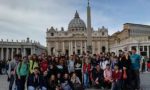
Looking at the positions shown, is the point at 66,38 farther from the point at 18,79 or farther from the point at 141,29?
the point at 18,79

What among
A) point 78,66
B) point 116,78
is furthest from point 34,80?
point 78,66

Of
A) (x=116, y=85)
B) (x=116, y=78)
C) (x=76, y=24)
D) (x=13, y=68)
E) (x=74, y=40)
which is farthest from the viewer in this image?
(x=76, y=24)

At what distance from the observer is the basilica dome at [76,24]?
152 meters

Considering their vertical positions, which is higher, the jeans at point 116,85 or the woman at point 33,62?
the woman at point 33,62

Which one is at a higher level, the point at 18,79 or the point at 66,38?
the point at 66,38

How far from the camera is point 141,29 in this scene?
13025 cm

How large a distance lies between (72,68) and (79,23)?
451 ft

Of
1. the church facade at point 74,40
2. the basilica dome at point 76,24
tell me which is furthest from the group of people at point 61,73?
the basilica dome at point 76,24

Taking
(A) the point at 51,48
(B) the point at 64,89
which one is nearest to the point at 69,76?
(B) the point at 64,89

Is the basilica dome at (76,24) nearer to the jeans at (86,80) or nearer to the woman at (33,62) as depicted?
the jeans at (86,80)

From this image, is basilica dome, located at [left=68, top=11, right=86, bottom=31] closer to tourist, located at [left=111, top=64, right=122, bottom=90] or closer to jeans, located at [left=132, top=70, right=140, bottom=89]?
jeans, located at [left=132, top=70, right=140, bottom=89]

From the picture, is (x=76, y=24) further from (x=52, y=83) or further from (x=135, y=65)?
(x=52, y=83)

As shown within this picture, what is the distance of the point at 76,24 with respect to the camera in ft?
504

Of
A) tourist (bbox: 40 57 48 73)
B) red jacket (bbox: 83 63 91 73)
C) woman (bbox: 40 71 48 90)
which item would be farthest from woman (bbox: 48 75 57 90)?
red jacket (bbox: 83 63 91 73)
